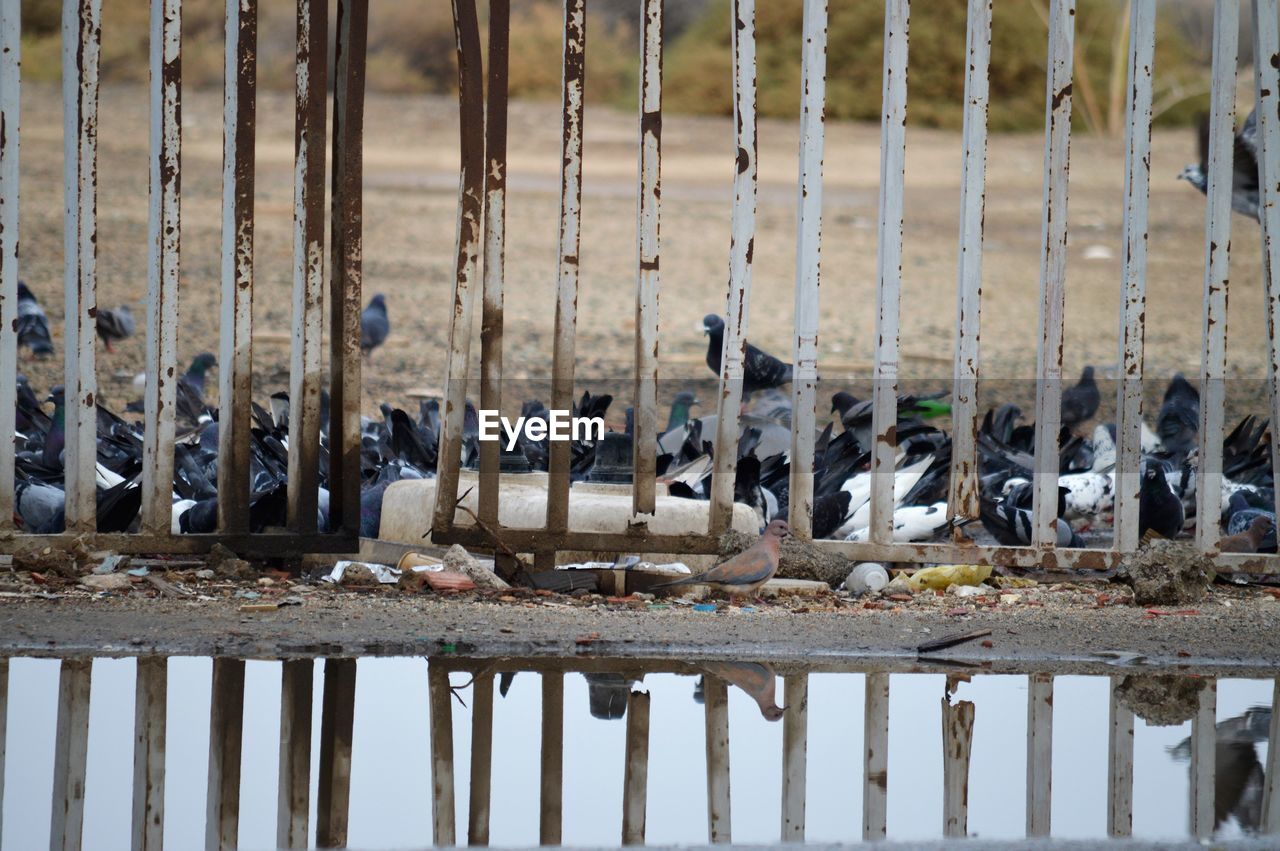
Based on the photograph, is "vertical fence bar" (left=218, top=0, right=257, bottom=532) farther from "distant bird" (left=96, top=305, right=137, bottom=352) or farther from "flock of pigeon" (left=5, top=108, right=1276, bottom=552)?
"distant bird" (left=96, top=305, right=137, bottom=352)

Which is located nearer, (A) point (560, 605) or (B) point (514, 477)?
(A) point (560, 605)

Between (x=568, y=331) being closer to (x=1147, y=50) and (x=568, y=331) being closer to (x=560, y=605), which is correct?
(x=560, y=605)

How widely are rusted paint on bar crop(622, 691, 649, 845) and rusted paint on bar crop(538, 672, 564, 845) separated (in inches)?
7.0

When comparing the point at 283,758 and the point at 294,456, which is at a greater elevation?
the point at 294,456

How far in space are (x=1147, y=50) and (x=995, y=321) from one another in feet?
32.7

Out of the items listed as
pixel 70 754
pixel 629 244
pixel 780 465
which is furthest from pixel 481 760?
pixel 629 244

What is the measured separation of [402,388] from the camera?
42.1ft

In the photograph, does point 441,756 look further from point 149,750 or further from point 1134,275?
point 1134,275

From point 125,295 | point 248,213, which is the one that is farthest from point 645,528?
point 125,295

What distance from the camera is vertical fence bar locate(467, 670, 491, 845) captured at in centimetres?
435

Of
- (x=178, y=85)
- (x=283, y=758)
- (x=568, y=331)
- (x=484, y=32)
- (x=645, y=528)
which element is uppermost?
(x=484, y=32)

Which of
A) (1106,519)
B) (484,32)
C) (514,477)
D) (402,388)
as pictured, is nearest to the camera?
(514,477)

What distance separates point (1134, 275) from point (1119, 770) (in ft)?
8.71

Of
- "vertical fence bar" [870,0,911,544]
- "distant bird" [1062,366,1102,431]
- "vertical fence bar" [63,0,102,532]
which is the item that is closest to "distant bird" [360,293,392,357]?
"distant bird" [1062,366,1102,431]
